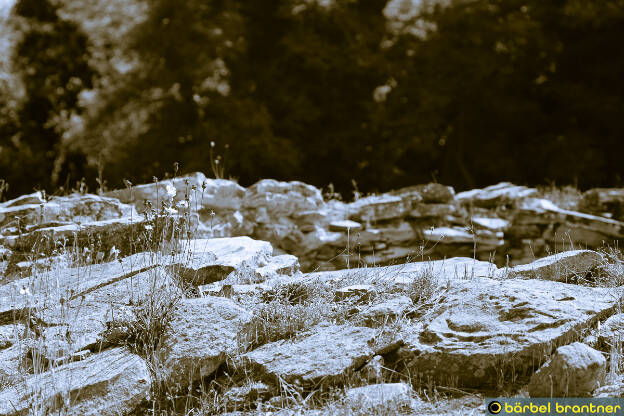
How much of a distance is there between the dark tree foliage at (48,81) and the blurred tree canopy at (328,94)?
0.03 m

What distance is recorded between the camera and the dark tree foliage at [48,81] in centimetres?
1310

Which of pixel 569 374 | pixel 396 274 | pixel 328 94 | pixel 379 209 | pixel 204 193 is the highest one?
pixel 328 94

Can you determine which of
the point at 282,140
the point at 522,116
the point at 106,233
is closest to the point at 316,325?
the point at 106,233

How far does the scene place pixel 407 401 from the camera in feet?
8.87

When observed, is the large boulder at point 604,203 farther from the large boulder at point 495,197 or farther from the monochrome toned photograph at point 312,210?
the large boulder at point 495,197

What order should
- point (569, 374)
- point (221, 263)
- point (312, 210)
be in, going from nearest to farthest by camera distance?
point (569, 374)
point (221, 263)
point (312, 210)

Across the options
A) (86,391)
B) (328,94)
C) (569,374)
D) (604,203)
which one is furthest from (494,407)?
(328,94)

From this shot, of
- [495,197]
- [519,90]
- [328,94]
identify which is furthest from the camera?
[519,90]

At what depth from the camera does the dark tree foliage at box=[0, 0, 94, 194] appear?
516 inches

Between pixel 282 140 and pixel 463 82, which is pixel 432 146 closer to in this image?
pixel 463 82

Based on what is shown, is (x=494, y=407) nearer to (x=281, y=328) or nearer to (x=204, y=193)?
(x=281, y=328)

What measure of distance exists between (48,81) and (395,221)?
9.70 metres

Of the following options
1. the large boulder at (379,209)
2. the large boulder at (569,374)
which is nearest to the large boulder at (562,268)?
the large boulder at (569,374)

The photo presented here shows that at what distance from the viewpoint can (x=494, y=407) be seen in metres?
2.64
